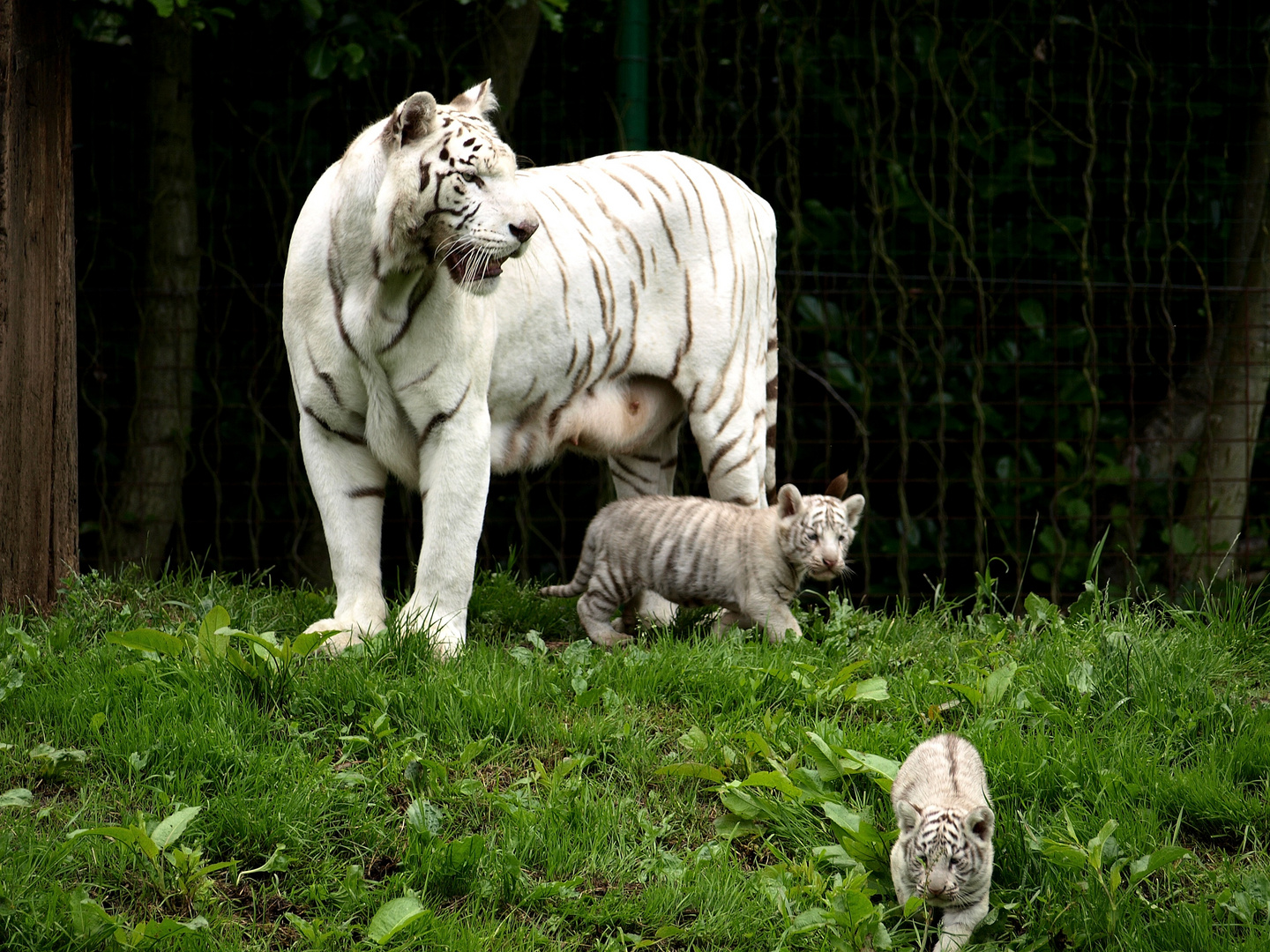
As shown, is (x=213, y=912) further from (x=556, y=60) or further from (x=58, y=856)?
(x=556, y=60)

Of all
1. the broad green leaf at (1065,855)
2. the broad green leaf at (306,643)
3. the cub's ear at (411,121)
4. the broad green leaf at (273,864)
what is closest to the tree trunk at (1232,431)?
the broad green leaf at (1065,855)

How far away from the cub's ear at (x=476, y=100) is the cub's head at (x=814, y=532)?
1592mm

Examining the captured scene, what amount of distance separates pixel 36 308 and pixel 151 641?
1406 millimetres

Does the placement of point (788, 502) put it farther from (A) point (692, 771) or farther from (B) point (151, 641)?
(B) point (151, 641)

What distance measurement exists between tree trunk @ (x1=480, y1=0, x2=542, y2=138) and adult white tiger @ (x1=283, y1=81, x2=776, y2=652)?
109cm

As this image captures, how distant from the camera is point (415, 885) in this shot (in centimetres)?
320

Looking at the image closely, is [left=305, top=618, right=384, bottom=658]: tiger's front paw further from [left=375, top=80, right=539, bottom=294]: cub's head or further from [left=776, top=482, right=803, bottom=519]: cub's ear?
[left=776, top=482, right=803, bottom=519]: cub's ear

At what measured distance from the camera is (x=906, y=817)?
3205mm

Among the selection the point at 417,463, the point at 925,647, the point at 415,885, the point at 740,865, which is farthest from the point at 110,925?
the point at 925,647

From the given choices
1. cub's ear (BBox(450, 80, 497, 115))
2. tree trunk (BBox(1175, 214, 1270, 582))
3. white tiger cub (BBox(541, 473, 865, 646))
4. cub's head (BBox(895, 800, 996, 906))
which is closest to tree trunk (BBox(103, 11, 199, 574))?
cub's ear (BBox(450, 80, 497, 115))

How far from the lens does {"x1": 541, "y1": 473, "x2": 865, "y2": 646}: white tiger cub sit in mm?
4652

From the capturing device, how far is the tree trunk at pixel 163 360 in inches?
248

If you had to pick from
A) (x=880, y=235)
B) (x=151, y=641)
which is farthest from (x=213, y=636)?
(x=880, y=235)

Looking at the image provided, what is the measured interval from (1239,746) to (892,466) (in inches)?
131
